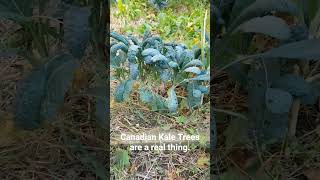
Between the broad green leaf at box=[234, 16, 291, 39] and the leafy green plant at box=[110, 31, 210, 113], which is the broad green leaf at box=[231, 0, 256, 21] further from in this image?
the leafy green plant at box=[110, 31, 210, 113]

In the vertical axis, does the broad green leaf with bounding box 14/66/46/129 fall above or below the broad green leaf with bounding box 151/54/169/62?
below

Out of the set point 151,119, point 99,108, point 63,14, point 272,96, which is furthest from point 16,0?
point 272,96

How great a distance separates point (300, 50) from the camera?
98 cm

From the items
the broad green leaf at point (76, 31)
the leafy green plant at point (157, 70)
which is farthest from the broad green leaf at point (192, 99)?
the broad green leaf at point (76, 31)

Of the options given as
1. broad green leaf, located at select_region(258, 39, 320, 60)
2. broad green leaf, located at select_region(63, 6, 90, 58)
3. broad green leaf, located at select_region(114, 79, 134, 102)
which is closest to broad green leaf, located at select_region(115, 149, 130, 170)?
broad green leaf, located at select_region(114, 79, 134, 102)

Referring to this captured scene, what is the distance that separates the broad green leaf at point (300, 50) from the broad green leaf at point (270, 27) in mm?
24

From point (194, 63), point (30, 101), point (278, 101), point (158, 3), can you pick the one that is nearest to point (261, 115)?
point (278, 101)

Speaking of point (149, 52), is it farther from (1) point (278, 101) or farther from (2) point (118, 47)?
(1) point (278, 101)

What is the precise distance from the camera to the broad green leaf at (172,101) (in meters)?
0.94

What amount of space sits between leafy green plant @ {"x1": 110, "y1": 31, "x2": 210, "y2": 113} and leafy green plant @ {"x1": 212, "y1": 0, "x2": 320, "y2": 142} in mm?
135

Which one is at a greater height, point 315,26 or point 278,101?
point 315,26

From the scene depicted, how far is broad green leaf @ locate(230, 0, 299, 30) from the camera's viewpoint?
1.04 metres

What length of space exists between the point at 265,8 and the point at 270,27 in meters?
0.05

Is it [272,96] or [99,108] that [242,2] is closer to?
[272,96]
